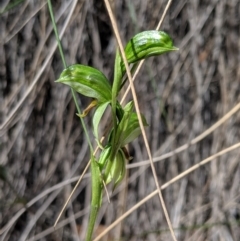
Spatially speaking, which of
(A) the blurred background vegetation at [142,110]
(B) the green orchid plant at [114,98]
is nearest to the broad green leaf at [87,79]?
(B) the green orchid plant at [114,98]

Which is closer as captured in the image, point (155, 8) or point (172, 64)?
point (155, 8)

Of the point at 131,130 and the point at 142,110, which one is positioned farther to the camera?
the point at 142,110

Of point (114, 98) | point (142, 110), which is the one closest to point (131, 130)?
point (114, 98)

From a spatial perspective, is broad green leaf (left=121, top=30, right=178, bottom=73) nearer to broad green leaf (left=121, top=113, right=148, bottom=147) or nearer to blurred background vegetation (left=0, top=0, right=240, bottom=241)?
broad green leaf (left=121, top=113, right=148, bottom=147)

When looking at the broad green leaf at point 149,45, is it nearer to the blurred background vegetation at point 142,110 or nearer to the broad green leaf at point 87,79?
the broad green leaf at point 87,79

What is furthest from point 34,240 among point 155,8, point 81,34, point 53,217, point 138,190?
point 155,8

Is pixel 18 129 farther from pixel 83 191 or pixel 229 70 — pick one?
pixel 229 70

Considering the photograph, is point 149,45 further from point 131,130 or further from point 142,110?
point 142,110
